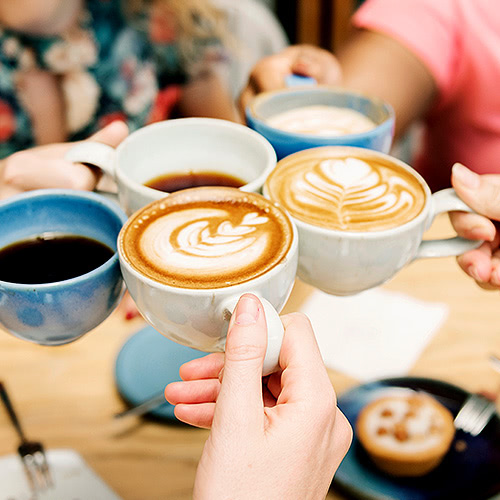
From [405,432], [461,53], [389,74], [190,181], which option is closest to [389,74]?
[389,74]

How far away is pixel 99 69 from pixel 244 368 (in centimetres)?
139

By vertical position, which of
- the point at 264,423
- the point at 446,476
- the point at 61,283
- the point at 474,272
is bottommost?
the point at 446,476

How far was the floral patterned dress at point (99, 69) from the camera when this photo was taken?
4.87ft

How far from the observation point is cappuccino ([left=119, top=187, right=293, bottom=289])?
0.52 m

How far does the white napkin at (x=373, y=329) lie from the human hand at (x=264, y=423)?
40 centimetres

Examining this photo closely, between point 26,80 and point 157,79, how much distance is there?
423 mm

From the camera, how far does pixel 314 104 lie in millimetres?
909

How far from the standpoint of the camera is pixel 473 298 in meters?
1.05

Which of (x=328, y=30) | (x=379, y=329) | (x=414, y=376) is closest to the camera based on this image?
(x=414, y=376)

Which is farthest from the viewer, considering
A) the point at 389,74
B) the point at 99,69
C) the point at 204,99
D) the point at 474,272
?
the point at 204,99

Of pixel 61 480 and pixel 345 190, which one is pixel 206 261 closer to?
pixel 345 190

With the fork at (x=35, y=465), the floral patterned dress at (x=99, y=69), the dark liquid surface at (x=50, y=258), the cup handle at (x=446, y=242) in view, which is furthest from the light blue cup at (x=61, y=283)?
the floral patterned dress at (x=99, y=69)

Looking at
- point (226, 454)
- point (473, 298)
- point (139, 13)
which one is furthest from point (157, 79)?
point (226, 454)

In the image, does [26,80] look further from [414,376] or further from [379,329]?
[414,376]
